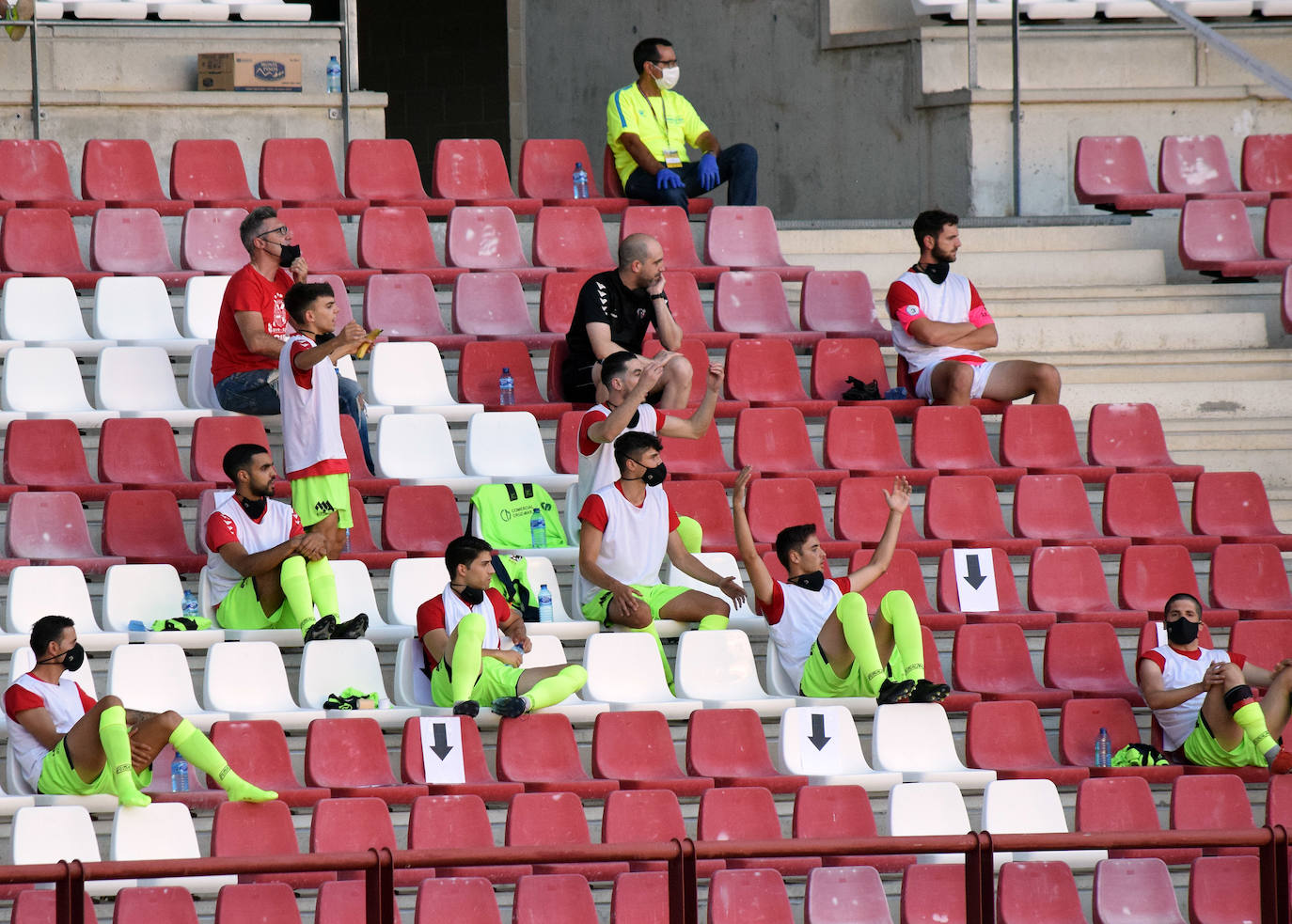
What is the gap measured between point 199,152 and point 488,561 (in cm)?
325

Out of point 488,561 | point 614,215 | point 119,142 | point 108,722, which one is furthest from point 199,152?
point 108,722

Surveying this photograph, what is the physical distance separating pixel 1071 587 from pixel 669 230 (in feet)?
7.95

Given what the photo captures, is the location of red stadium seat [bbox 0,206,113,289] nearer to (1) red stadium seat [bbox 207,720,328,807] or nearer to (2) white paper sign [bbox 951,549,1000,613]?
(1) red stadium seat [bbox 207,720,328,807]

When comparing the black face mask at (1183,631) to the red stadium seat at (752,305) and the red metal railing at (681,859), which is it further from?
the red stadium seat at (752,305)

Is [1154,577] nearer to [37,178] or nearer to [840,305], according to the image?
[840,305]

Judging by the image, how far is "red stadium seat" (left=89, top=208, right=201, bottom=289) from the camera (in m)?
8.40

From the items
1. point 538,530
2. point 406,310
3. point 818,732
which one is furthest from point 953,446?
point 406,310

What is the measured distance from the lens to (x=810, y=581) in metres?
6.91

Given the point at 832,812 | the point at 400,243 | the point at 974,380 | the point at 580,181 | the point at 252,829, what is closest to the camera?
the point at 252,829

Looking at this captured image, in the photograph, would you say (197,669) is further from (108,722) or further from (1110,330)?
(1110,330)

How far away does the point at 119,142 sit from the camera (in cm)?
897

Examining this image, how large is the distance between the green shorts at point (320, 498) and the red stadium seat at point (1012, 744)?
6.70 feet

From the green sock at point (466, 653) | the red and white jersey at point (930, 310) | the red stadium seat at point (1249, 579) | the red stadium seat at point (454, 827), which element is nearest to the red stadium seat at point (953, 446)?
the red and white jersey at point (930, 310)

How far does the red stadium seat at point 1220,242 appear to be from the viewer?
936 cm
